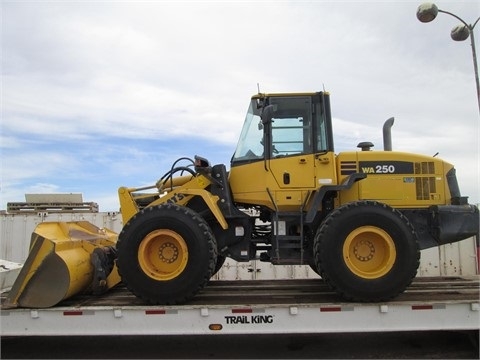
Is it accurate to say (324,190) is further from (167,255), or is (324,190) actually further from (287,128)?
(167,255)

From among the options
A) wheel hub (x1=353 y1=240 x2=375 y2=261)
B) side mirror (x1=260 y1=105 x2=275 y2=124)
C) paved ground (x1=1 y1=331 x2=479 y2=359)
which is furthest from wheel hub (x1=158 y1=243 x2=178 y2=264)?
wheel hub (x1=353 y1=240 x2=375 y2=261)

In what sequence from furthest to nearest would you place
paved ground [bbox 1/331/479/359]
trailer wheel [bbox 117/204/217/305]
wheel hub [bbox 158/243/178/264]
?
paved ground [bbox 1/331/479/359], wheel hub [bbox 158/243/178/264], trailer wheel [bbox 117/204/217/305]

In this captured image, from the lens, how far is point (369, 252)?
5.26 metres

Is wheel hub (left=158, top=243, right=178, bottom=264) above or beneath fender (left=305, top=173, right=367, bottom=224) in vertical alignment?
beneath

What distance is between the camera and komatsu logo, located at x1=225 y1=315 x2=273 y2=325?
4.83 m

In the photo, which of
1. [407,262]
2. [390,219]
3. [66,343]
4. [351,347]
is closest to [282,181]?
→ [390,219]

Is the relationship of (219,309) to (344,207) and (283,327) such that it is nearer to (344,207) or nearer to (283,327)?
(283,327)

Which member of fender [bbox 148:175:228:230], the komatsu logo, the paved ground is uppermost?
fender [bbox 148:175:228:230]

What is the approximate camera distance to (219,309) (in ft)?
15.9

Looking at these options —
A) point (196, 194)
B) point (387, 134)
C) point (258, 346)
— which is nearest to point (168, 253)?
point (196, 194)

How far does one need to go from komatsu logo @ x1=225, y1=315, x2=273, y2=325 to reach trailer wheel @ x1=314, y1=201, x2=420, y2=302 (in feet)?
2.63

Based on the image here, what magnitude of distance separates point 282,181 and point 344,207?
86 cm

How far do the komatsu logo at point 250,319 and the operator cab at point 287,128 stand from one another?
192 cm

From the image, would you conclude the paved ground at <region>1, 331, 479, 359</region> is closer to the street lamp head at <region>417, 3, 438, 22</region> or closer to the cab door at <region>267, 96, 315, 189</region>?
the cab door at <region>267, 96, 315, 189</region>
